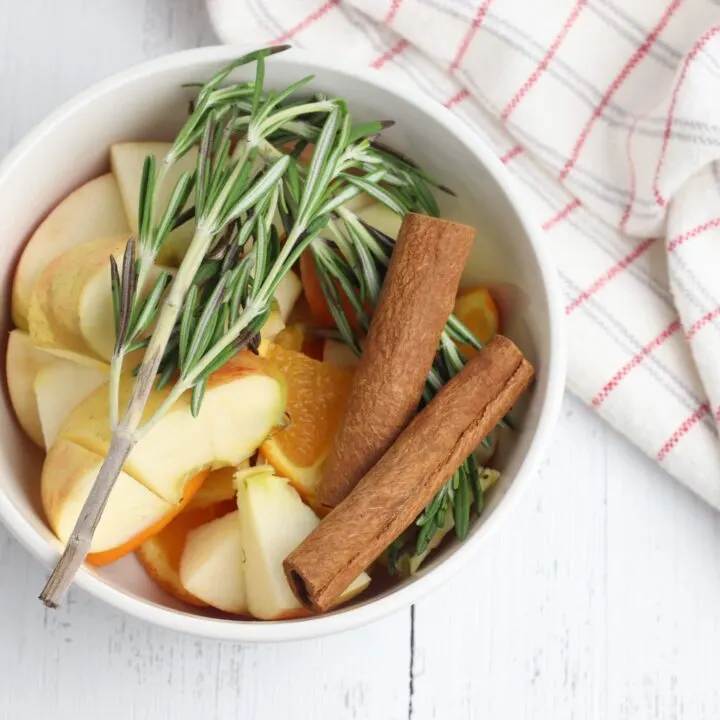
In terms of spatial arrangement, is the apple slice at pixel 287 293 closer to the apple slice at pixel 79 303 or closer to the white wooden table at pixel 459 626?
the apple slice at pixel 79 303

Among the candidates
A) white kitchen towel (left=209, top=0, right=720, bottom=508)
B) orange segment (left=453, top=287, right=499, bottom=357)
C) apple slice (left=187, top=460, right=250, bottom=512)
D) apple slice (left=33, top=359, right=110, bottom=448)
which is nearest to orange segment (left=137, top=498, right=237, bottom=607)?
apple slice (left=187, top=460, right=250, bottom=512)

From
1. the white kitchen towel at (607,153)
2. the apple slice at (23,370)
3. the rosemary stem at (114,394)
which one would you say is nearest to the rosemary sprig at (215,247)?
the rosemary stem at (114,394)

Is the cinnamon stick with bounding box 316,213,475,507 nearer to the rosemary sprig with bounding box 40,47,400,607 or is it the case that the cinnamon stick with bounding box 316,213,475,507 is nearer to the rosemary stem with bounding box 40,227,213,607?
the rosemary sprig with bounding box 40,47,400,607

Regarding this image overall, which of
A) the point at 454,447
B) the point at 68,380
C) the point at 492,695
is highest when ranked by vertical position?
the point at 454,447

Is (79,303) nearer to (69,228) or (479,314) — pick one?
(69,228)

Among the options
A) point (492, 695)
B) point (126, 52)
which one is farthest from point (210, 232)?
point (492, 695)

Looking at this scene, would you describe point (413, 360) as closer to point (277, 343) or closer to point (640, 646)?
point (277, 343)

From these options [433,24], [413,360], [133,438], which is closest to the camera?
[133,438]
